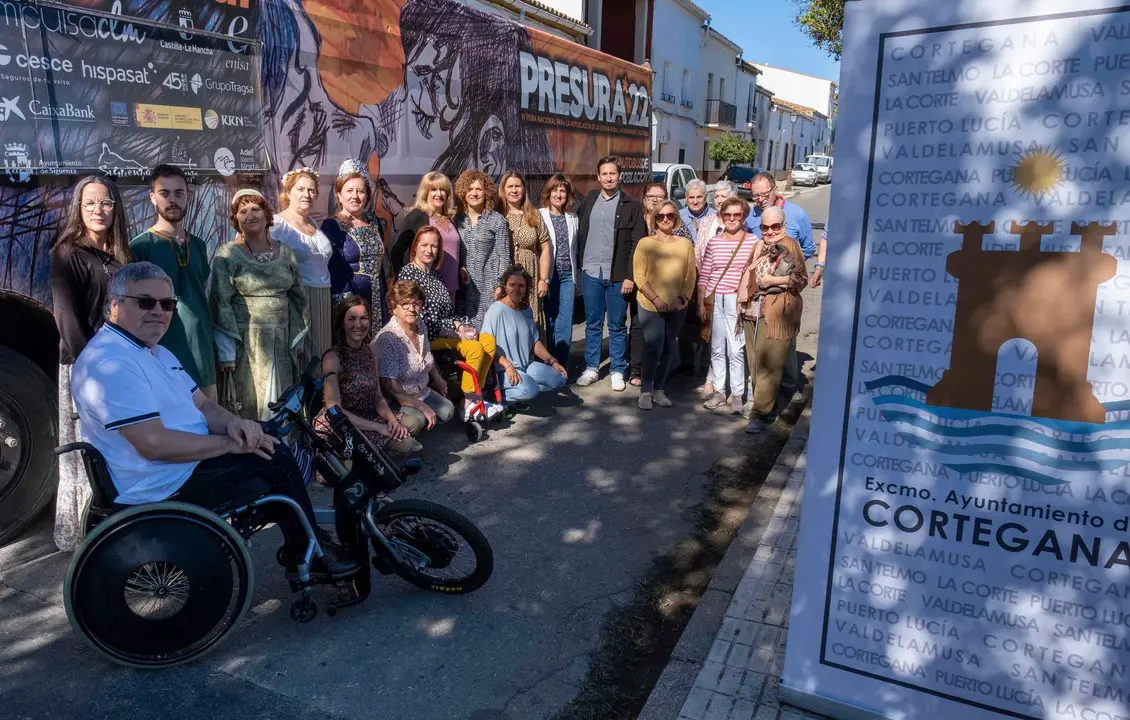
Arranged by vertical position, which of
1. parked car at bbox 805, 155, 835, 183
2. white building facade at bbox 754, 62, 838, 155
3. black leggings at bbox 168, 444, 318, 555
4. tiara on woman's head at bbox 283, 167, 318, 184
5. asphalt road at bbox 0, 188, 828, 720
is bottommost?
asphalt road at bbox 0, 188, 828, 720

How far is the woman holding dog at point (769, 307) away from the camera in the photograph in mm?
6328

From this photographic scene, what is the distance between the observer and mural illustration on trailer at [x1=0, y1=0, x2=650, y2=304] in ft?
12.9

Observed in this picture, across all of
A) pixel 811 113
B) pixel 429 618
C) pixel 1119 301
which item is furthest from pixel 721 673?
pixel 811 113

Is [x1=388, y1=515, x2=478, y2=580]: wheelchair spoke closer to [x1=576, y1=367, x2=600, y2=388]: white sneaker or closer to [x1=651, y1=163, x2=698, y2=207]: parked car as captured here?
[x1=576, y1=367, x2=600, y2=388]: white sneaker

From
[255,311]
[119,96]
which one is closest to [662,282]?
[255,311]

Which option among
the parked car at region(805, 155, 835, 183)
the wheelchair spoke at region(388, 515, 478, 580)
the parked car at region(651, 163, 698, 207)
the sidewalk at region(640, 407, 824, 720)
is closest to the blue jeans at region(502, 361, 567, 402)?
the sidewalk at region(640, 407, 824, 720)

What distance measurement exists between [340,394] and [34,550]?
1808 millimetres

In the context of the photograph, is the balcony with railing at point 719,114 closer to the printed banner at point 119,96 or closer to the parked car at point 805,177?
the parked car at point 805,177

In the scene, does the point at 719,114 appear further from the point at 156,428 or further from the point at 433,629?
the point at 156,428

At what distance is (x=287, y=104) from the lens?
514 centimetres

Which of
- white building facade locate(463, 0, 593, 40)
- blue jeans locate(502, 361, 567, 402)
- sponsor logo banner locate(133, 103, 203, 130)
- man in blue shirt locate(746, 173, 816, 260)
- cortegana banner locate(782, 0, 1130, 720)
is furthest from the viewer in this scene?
white building facade locate(463, 0, 593, 40)

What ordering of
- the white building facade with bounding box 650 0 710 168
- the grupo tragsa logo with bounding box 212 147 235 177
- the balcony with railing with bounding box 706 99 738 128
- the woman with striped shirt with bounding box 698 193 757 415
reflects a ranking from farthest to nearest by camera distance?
the balcony with railing with bounding box 706 99 738 128, the white building facade with bounding box 650 0 710 168, the woman with striped shirt with bounding box 698 193 757 415, the grupo tragsa logo with bounding box 212 147 235 177

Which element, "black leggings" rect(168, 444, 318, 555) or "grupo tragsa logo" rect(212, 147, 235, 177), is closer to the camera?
"black leggings" rect(168, 444, 318, 555)

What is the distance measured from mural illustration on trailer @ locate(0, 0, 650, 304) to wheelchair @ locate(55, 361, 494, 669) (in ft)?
5.23
